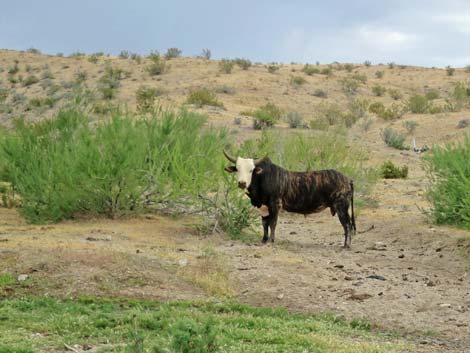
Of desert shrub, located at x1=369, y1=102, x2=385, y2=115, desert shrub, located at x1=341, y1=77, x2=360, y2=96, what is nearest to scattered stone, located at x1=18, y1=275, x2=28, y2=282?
A: desert shrub, located at x1=369, y1=102, x2=385, y2=115

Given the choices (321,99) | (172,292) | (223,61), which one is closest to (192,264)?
(172,292)

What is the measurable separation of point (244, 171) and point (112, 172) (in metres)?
2.93

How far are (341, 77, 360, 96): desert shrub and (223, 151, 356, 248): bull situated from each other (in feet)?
134

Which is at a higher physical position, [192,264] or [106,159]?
[106,159]

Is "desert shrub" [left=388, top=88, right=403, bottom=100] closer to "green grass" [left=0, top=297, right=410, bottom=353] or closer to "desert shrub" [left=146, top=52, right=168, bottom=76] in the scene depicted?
"desert shrub" [left=146, top=52, right=168, bottom=76]

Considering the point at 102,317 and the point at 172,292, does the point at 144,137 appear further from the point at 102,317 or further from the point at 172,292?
the point at 102,317

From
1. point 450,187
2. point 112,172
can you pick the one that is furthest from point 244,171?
point 450,187

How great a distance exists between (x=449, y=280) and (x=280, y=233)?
508cm

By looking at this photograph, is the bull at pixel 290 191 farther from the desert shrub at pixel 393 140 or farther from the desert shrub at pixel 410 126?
the desert shrub at pixel 410 126

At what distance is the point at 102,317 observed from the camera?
931 cm

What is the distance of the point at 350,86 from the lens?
56.7 metres

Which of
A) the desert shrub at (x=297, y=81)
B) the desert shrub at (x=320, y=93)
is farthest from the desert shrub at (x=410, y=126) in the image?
the desert shrub at (x=297, y=81)

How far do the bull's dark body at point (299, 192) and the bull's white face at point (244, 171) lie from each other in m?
0.31

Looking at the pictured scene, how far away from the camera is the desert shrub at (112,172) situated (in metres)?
15.6
